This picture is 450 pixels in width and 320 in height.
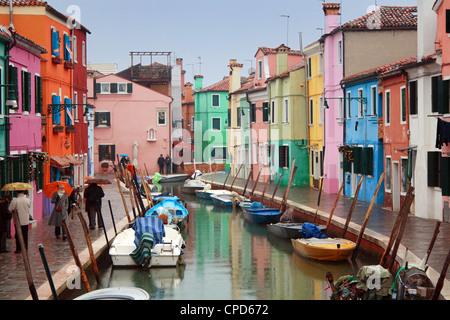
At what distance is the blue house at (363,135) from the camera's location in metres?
28.5

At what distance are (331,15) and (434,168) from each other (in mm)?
13704

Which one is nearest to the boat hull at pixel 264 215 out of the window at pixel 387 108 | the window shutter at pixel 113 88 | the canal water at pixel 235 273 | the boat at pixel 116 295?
the canal water at pixel 235 273

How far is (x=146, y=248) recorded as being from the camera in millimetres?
19453

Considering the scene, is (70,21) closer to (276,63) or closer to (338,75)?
(338,75)

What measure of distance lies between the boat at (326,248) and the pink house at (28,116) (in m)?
8.71

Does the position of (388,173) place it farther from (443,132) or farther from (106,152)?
(106,152)

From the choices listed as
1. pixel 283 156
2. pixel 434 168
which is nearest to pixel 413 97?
pixel 434 168

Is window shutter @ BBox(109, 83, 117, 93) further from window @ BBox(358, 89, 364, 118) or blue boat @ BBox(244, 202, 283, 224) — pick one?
window @ BBox(358, 89, 364, 118)

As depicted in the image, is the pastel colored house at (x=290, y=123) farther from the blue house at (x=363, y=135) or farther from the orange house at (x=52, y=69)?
the orange house at (x=52, y=69)

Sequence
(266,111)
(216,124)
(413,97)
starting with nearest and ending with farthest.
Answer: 1. (413,97)
2. (266,111)
3. (216,124)

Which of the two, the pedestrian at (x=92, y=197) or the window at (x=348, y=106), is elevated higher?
the window at (x=348, y=106)

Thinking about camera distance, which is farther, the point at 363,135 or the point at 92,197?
the point at 363,135

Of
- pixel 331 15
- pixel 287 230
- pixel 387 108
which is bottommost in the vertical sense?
pixel 287 230
